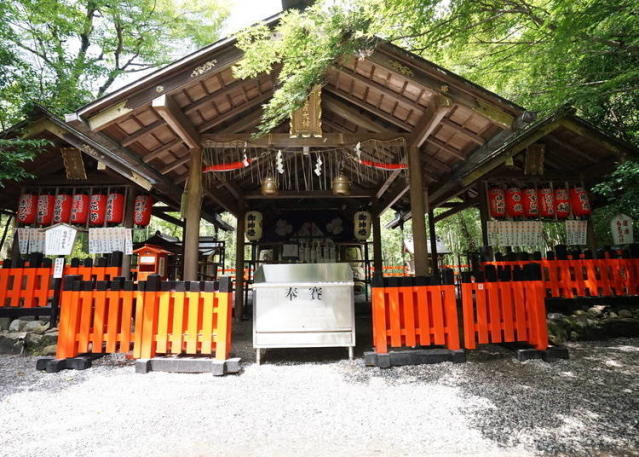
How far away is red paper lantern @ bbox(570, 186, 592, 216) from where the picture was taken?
912 centimetres

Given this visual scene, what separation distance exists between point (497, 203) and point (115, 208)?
34.1 ft

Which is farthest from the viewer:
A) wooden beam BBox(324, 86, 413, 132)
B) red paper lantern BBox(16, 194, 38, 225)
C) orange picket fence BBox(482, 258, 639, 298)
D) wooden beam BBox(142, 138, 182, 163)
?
red paper lantern BBox(16, 194, 38, 225)

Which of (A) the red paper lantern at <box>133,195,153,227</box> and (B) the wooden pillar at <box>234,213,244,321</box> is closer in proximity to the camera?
(A) the red paper lantern at <box>133,195,153,227</box>

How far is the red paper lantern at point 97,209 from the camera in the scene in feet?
28.7

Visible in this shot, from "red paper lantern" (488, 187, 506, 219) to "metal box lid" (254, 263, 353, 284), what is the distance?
5.50 meters

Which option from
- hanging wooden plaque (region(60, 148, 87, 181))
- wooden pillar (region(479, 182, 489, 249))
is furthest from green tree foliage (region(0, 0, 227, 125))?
wooden pillar (region(479, 182, 489, 249))

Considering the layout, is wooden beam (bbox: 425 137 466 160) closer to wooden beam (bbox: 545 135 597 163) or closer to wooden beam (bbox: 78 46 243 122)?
wooden beam (bbox: 545 135 597 163)

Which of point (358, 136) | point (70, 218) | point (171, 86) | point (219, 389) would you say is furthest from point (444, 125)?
point (70, 218)

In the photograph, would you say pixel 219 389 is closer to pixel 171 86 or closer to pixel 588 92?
pixel 171 86

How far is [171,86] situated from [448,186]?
664 cm

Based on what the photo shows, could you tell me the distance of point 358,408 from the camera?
3559 mm

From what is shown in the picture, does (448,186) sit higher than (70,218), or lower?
higher

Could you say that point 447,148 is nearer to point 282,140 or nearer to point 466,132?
point 466,132

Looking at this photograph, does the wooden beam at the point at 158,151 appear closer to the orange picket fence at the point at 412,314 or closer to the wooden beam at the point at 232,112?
the wooden beam at the point at 232,112
